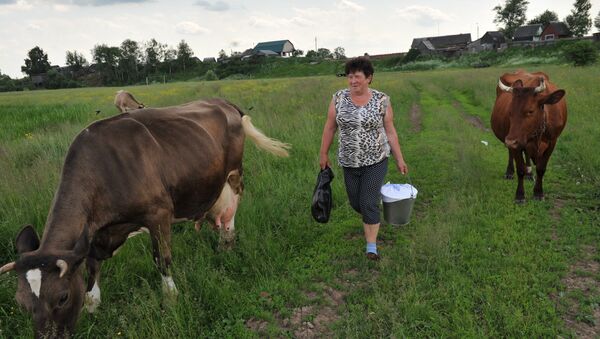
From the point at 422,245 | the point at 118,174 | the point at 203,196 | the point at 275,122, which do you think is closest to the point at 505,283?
the point at 422,245

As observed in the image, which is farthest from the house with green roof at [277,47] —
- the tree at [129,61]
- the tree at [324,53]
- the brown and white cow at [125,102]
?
the brown and white cow at [125,102]

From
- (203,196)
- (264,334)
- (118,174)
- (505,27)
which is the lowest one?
(264,334)

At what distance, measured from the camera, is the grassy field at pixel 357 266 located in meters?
3.29

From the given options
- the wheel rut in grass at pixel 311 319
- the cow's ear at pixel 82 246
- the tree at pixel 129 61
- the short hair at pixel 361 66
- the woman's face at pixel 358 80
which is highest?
the tree at pixel 129 61

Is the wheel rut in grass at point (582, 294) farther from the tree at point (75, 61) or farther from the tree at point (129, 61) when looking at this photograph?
the tree at point (75, 61)

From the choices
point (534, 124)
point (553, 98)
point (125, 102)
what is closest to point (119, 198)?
point (534, 124)

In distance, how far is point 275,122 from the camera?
10.4 m

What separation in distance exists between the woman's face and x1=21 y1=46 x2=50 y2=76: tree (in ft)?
334

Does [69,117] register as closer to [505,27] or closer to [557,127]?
[557,127]

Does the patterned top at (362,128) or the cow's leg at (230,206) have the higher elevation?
the patterned top at (362,128)

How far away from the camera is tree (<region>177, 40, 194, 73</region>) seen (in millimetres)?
82825

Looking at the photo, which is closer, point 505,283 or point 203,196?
point 505,283

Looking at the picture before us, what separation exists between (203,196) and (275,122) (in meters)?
6.30

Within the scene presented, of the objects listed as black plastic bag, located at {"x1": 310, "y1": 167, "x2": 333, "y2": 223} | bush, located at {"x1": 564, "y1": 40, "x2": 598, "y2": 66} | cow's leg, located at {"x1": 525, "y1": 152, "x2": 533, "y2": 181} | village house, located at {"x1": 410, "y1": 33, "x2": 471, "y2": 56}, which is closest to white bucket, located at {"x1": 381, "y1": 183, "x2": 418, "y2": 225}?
black plastic bag, located at {"x1": 310, "y1": 167, "x2": 333, "y2": 223}
